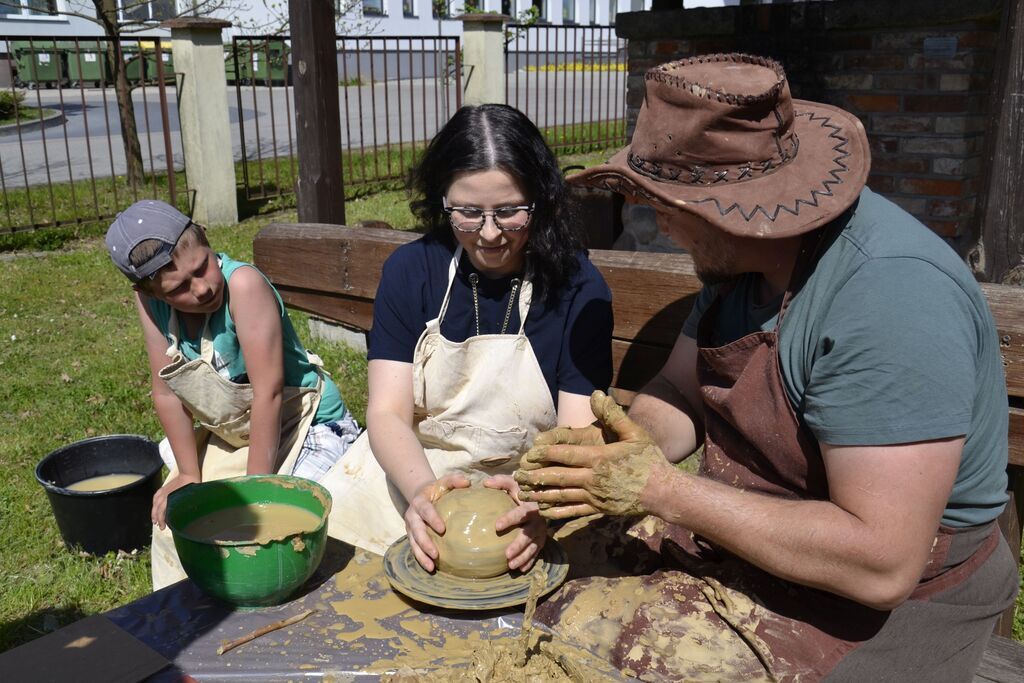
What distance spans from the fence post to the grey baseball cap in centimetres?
879

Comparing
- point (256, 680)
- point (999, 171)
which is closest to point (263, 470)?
point (256, 680)

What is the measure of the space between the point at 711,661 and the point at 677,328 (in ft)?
3.89

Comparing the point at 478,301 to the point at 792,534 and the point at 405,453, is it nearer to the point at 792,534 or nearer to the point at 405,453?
the point at 405,453

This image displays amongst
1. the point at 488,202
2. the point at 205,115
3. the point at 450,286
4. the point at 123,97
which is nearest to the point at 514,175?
the point at 488,202

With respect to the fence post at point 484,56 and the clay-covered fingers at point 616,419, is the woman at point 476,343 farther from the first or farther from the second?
the fence post at point 484,56

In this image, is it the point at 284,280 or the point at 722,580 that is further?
the point at 284,280

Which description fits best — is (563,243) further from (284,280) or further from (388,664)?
(284,280)

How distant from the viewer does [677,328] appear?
9.03 ft

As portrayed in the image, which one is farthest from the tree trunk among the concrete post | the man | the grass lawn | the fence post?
the man

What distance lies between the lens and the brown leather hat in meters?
1.65

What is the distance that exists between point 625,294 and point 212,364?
136 cm

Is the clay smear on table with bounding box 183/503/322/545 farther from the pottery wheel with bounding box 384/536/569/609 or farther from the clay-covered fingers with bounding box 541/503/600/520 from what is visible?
the clay-covered fingers with bounding box 541/503/600/520

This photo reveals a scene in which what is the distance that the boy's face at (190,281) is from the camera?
2.69 m

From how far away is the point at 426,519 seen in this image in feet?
6.80
